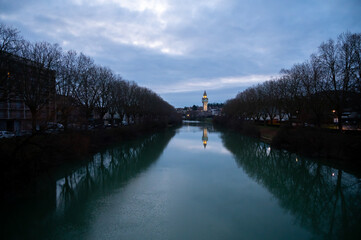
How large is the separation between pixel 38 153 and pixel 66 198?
4.58 m

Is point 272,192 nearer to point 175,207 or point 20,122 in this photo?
point 175,207

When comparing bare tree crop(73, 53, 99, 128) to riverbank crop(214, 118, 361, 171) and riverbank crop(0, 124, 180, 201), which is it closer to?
riverbank crop(0, 124, 180, 201)

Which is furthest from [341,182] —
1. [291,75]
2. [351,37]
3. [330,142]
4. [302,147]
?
[291,75]

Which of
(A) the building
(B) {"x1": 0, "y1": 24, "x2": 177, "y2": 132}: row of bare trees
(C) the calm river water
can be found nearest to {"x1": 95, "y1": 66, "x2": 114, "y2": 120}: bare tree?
(B) {"x1": 0, "y1": 24, "x2": 177, "y2": 132}: row of bare trees

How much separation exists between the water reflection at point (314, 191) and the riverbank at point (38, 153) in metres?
13.5

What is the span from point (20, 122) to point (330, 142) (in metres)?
39.7

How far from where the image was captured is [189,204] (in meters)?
11.1

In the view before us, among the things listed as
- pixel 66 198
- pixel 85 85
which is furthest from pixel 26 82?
pixel 66 198

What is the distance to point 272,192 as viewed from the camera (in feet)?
43.7

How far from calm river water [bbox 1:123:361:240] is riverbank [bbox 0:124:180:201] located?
108 cm

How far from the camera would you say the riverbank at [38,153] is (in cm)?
1169

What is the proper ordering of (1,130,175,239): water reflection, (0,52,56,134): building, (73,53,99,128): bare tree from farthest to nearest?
(73,53,99,128): bare tree
(0,52,56,134): building
(1,130,175,239): water reflection

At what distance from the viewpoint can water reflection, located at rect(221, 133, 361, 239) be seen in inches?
364

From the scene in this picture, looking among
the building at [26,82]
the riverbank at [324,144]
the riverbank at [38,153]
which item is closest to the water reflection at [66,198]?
the riverbank at [38,153]
